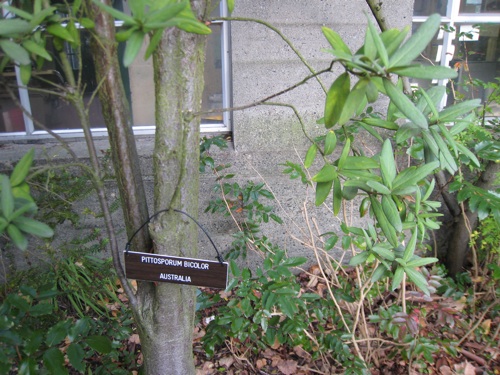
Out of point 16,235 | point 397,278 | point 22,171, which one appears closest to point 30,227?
point 16,235

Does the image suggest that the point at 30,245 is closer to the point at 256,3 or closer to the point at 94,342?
the point at 94,342

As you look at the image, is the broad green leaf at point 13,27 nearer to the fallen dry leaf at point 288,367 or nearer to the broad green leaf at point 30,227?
the broad green leaf at point 30,227

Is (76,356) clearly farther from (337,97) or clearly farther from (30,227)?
(337,97)

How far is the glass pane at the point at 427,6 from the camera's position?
9.56 ft

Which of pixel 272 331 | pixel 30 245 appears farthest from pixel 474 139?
pixel 30 245

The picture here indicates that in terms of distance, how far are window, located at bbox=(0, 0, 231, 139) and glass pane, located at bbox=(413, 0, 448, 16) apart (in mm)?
1362

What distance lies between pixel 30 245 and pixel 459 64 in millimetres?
2987

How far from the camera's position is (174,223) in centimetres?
129

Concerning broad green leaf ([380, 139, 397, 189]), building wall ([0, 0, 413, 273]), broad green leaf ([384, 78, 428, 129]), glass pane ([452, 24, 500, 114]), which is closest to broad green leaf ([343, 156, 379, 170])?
broad green leaf ([380, 139, 397, 189])

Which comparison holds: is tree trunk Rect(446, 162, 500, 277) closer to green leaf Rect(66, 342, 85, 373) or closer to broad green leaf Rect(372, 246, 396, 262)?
broad green leaf Rect(372, 246, 396, 262)

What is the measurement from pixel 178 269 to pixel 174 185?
25cm

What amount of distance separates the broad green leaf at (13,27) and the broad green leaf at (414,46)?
0.69 meters

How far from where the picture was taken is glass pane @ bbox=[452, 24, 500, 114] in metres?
2.95

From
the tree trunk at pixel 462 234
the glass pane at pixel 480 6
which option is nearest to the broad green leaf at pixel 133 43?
the tree trunk at pixel 462 234
